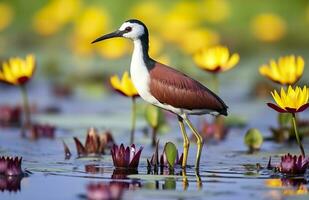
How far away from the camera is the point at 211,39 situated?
16.7 m

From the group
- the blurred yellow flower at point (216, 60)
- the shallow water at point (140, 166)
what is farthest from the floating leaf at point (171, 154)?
the blurred yellow flower at point (216, 60)

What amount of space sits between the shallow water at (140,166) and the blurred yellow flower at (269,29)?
6.79 meters

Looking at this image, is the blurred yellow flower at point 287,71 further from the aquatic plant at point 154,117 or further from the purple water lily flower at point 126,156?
the purple water lily flower at point 126,156

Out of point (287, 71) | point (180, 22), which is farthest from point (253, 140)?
point (180, 22)

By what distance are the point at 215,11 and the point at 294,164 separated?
1339cm

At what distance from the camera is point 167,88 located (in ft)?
26.3

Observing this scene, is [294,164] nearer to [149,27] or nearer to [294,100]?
[294,100]

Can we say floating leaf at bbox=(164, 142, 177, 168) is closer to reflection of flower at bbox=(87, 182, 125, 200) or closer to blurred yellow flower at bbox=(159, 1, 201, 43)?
reflection of flower at bbox=(87, 182, 125, 200)

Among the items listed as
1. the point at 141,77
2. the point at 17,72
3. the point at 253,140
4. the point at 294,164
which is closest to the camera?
the point at 294,164

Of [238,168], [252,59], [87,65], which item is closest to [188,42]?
[252,59]

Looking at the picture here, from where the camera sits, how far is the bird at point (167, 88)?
7.98 meters

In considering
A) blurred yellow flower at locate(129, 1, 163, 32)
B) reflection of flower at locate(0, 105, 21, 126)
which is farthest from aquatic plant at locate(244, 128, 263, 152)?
blurred yellow flower at locate(129, 1, 163, 32)

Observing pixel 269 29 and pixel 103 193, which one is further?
pixel 269 29

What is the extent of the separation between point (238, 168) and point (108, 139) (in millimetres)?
1884
